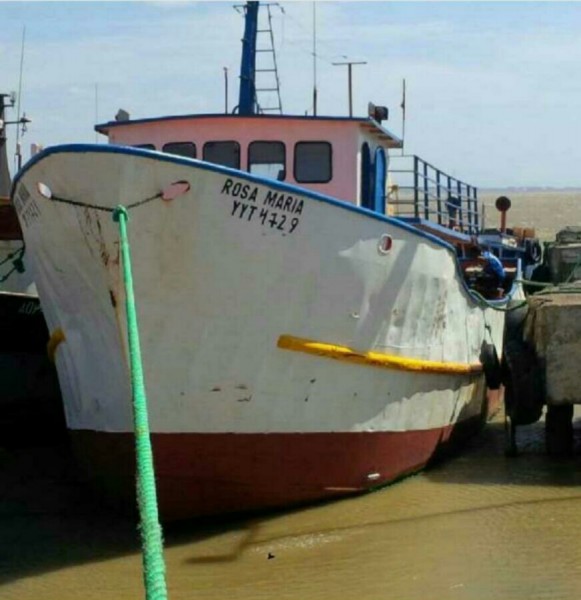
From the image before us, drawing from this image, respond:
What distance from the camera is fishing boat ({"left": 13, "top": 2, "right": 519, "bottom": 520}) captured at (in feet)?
21.4

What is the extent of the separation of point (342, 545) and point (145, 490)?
99.4 inches

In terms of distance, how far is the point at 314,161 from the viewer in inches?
356

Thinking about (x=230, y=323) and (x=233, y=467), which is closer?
(x=230, y=323)

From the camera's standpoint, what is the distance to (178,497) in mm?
6965

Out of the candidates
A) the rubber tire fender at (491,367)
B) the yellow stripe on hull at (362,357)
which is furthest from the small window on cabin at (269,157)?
the rubber tire fender at (491,367)

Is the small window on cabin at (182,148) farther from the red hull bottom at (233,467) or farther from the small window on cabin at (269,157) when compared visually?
the red hull bottom at (233,467)

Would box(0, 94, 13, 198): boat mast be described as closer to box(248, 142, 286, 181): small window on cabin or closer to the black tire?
box(248, 142, 286, 181): small window on cabin

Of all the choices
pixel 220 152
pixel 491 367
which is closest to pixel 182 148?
pixel 220 152

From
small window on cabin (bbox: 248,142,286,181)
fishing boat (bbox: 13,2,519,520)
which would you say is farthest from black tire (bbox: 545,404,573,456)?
small window on cabin (bbox: 248,142,286,181)

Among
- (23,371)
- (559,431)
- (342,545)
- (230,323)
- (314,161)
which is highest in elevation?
(314,161)

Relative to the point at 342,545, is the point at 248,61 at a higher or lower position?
higher

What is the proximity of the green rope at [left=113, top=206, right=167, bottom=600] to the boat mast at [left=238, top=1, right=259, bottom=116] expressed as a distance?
15.7 feet

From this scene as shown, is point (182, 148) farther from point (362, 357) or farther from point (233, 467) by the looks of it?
point (233, 467)

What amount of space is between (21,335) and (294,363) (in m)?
3.22
